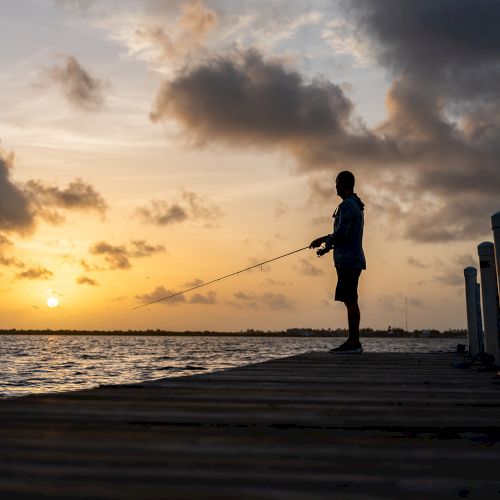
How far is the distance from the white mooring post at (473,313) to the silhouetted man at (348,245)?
2.14 m

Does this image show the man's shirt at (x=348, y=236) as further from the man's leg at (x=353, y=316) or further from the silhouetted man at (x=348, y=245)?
the man's leg at (x=353, y=316)

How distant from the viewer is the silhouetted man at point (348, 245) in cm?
869

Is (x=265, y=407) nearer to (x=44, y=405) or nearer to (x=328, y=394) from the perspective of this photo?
(x=328, y=394)

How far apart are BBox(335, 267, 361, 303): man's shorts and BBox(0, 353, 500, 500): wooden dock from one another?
4.37 metres

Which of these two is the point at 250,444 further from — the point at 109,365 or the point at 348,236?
the point at 109,365

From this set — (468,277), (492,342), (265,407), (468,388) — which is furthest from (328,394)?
(468,277)

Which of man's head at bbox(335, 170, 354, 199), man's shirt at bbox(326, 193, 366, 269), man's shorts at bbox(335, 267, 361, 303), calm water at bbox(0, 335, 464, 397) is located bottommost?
calm water at bbox(0, 335, 464, 397)

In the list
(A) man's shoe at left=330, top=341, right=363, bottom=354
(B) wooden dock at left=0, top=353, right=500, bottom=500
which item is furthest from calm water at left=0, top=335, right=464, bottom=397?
(B) wooden dock at left=0, top=353, right=500, bottom=500

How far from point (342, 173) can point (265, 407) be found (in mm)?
5888

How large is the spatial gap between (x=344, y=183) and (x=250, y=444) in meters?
6.88

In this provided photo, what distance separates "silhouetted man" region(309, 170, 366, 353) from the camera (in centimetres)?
869

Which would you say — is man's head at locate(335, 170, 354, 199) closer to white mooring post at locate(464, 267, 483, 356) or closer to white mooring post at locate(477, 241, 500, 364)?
white mooring post at locate(477, 241, 500, 364)

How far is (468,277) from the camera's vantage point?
33.0ft

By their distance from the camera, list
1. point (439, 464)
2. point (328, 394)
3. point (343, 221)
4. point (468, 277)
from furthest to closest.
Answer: point (468, 277)
point (343, 221)
point (328, 394)
point (439, 464)
